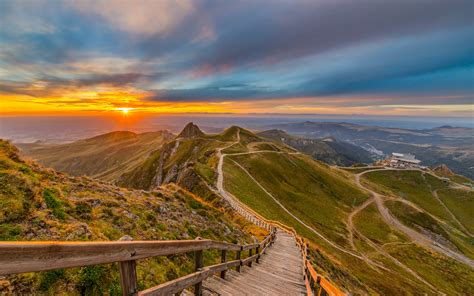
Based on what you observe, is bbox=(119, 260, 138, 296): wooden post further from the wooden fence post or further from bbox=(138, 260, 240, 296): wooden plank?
bbox=(138, 260, 240, 296): wooden plank

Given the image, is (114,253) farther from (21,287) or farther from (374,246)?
(374,246)

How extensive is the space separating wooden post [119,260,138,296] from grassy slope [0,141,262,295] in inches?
90.3

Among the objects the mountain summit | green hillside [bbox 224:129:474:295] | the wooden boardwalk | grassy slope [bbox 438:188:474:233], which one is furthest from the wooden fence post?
grassy slope [bbox 438:188:474:233]

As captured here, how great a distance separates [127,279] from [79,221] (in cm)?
613

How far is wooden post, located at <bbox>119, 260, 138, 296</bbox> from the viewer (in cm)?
343

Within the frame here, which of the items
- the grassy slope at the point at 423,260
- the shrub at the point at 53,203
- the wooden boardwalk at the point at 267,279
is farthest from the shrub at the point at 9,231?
the grassy slope at the point at 423,260

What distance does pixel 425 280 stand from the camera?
4953 centimetres

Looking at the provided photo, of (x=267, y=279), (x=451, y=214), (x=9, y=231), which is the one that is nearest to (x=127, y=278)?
(x=9, y=231)

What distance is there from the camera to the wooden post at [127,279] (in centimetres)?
343

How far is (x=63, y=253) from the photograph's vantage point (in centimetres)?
259

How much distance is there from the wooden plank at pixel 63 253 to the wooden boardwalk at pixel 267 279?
359 centimetres

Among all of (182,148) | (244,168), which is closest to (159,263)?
(244,168)

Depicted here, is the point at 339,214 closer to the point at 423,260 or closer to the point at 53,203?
the point at 423,260

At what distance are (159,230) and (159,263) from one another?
3306mm
